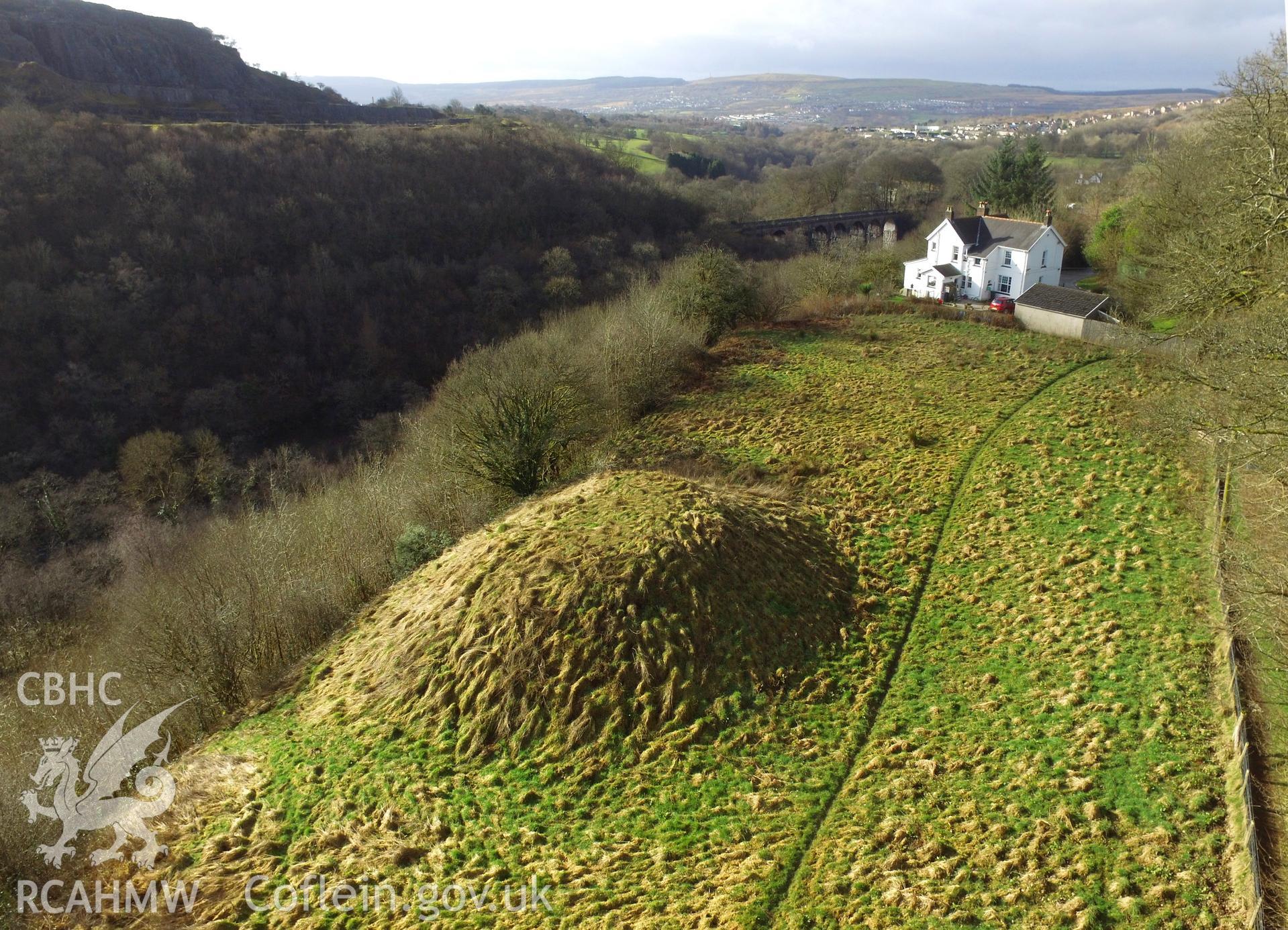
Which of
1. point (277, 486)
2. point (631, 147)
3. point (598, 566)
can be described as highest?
point (631, 147)

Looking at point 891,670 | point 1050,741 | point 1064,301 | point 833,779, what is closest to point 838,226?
point 1064,301

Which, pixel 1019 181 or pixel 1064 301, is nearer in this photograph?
pixel 1064 301

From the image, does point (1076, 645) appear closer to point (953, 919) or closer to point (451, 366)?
point (953, 919)

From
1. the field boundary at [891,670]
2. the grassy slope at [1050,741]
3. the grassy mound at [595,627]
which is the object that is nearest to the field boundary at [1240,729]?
the grassy slope at [1050,741]

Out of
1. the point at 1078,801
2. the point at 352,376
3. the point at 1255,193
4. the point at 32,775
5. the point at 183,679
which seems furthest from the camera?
the point at 352,376

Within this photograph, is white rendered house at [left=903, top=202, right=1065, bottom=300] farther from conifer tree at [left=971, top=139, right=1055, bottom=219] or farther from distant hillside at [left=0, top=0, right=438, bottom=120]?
distant hillside at [left=0, top=0, right=438, bottom=120]

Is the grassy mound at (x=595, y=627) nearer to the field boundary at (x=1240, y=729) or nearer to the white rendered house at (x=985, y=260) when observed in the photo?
the field boundary at (x=1240, y=729)

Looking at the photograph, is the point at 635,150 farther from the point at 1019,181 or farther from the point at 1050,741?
the point at 1050,741

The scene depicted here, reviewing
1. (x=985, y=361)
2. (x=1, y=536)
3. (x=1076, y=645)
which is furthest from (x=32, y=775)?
(x=985, y=361)
